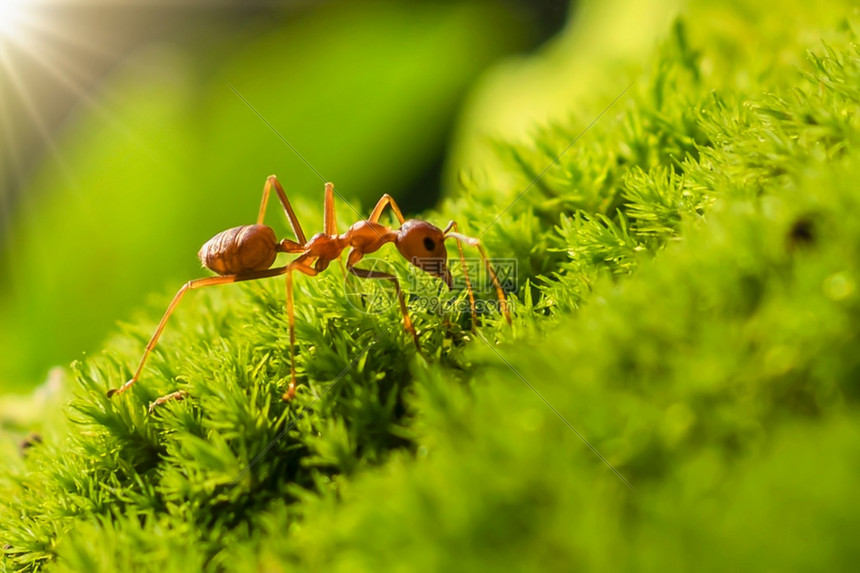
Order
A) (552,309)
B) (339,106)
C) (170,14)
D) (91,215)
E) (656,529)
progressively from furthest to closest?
(170,14)
(339,106)
(91,215)
(552,309)
(656,529)

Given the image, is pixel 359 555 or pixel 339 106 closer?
pixel 359 555

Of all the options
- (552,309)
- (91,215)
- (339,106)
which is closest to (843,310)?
(552,309)

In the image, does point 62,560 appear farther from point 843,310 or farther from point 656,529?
point 843,310

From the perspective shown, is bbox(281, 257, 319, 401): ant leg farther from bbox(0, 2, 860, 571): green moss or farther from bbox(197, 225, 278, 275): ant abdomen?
bbox(197, 225, 278, 275): ant abdomen

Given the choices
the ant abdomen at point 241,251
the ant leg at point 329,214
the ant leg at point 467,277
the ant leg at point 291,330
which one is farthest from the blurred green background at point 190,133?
the ant leg at point 291,330

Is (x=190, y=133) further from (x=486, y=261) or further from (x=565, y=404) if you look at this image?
(x=565, y=404)

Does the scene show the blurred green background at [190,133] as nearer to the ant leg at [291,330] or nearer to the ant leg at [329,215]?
the ant leg at [329,215]

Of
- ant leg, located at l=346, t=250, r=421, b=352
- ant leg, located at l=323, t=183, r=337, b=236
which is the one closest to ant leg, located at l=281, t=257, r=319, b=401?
ant leg, located at l=346, t=250, r=421, b=352
